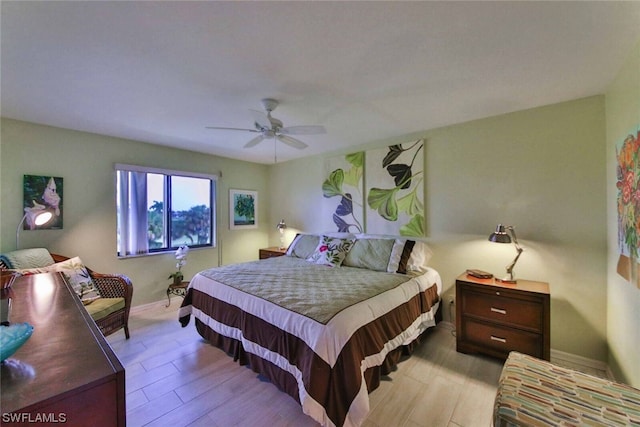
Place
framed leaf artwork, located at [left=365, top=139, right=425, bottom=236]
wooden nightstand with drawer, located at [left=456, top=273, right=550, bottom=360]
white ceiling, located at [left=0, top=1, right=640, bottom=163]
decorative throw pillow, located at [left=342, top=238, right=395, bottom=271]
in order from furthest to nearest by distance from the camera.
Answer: framed leaf artwork, located at [left=365, top=139, right=425, bottom=236]
decorative throw pillow, located at [left=342, top=238, right=395, bottom=271]
wooden nightstand with drawer, located at [left=456, top=273, right=550, bottom=360]
white ceiling, located at [left=0, top=1, right=640, bottom=163]

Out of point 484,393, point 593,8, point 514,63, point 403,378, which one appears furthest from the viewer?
point 403,378

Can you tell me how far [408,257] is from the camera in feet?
9.67

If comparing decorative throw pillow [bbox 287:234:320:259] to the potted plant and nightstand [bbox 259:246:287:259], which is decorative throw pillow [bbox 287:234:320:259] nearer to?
nightstand [bbox 259:246:287:259]

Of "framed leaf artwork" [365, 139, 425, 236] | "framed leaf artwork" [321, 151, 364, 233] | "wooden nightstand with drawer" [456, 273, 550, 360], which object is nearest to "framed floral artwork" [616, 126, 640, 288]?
"wooden nightstand with drawer" [456, 273, 550, 360]

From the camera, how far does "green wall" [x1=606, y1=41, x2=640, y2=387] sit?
1.62 meters

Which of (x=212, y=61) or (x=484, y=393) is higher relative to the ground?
(x=212, y=61)

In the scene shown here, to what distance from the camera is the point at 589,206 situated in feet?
7.48

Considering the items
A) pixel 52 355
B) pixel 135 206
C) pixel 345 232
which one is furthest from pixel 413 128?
pixel 135 206

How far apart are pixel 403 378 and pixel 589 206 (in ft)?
7.30

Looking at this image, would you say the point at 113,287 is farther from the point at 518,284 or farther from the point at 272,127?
the point at 518,284

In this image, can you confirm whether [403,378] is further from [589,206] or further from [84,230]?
[84,230]

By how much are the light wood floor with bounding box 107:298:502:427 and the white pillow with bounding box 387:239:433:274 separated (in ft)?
2.56

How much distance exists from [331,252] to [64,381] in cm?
278

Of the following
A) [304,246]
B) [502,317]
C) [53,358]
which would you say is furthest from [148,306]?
[502,317]
